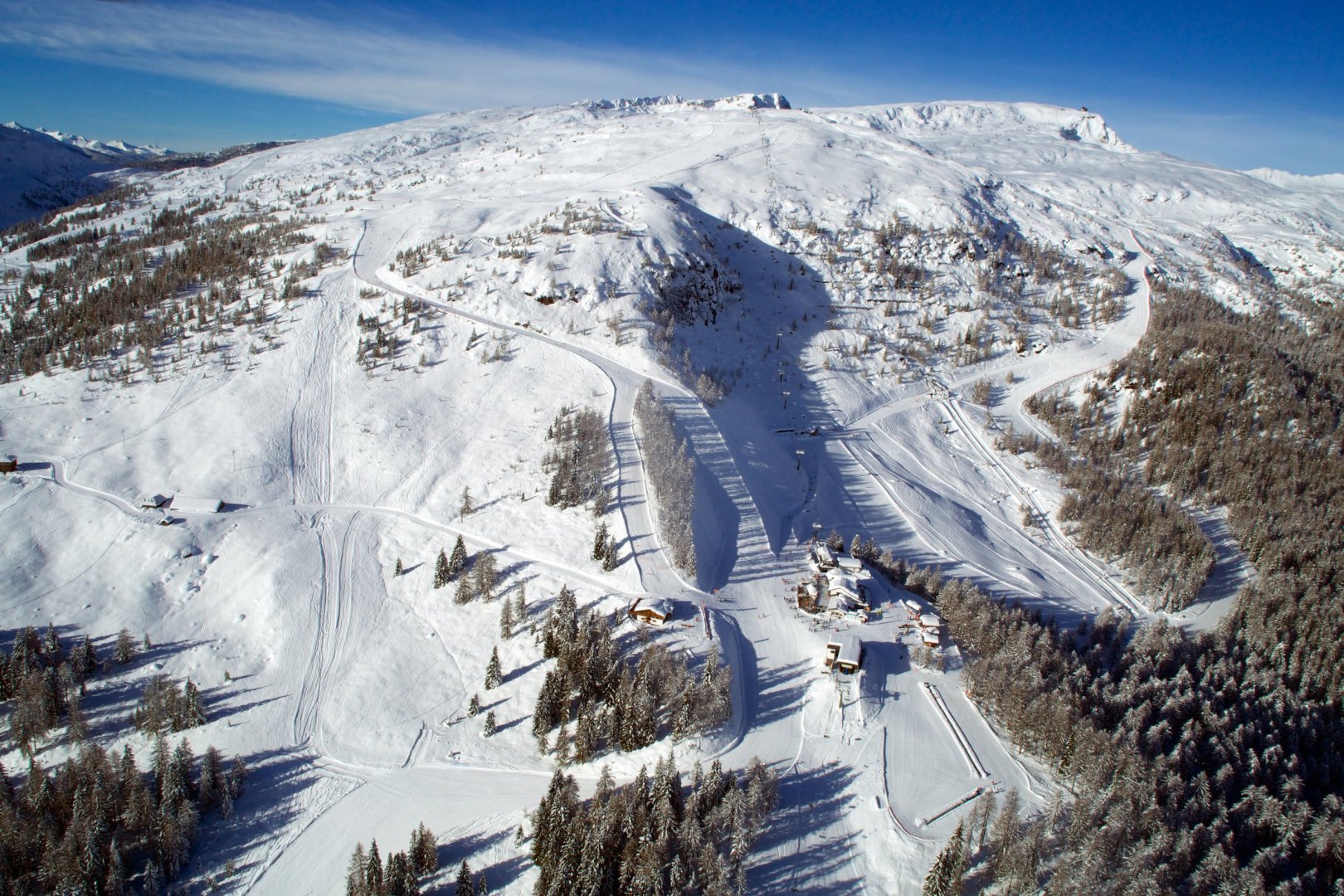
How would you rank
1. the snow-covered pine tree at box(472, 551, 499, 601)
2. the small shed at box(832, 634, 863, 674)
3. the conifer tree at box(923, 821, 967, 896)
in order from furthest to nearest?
the snow-covered pine tree at box(472, 551, 499, 601)
the small shed at box(832, 634, 863, 674)
the conifer tree at box(923, 821, 967, 896)

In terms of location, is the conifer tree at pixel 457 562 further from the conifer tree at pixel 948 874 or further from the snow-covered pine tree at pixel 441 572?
the conifer tree at pixel 948 874

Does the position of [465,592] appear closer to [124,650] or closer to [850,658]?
[124,650]

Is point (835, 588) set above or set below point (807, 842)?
above

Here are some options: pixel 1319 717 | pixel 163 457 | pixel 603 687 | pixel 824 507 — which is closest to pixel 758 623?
pixel 603 687

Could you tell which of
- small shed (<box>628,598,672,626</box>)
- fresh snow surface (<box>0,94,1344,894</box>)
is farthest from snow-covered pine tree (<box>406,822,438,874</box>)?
small shed (<box>628,598,672,626</box>)

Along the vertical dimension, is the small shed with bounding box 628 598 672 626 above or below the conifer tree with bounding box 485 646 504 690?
above

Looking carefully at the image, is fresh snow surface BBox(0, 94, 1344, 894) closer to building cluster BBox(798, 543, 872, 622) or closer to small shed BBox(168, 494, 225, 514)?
small shed BBox(168, 494, 225, 514)

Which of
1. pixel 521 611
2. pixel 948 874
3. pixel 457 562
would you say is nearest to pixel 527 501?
pixel 457 562
